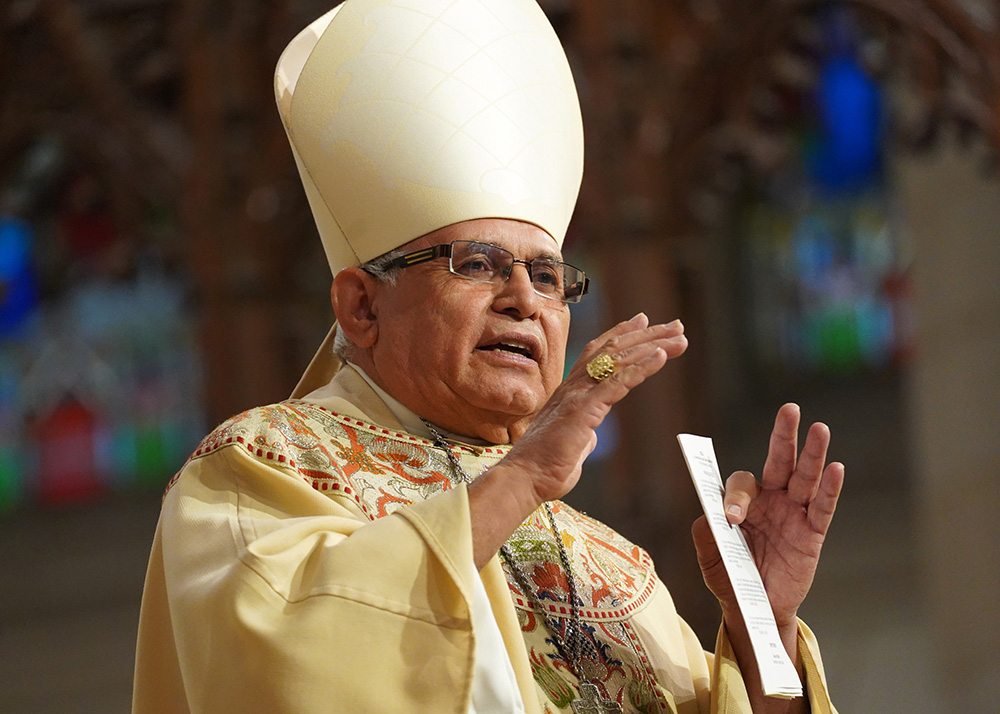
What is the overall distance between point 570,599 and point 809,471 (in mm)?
491

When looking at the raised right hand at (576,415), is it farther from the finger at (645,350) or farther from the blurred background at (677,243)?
the blurred background at (677,243)

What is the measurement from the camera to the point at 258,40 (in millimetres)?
7543

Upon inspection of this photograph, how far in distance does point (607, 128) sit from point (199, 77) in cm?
219

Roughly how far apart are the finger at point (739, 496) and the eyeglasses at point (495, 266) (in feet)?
1.57

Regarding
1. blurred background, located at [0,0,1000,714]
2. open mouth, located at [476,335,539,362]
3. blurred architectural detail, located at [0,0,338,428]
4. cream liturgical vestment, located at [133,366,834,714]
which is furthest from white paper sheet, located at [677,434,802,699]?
blurred architectural detail, located at [0,0,338,428]

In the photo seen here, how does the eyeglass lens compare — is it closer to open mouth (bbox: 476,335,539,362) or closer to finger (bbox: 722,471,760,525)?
open mouth (bbox: 476,335,539,362)

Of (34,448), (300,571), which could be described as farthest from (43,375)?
(300,571)

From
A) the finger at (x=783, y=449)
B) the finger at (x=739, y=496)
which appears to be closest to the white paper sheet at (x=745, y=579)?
the finger at (x=739, y=496)

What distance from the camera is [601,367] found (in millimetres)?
2359

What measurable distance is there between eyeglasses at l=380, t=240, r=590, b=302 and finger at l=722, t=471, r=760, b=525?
48 cm

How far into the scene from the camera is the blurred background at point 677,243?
6.76 metres

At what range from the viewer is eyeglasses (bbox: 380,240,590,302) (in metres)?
2.78

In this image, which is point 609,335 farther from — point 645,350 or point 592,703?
point 592,703

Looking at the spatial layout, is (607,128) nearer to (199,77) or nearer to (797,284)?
(199,77)
